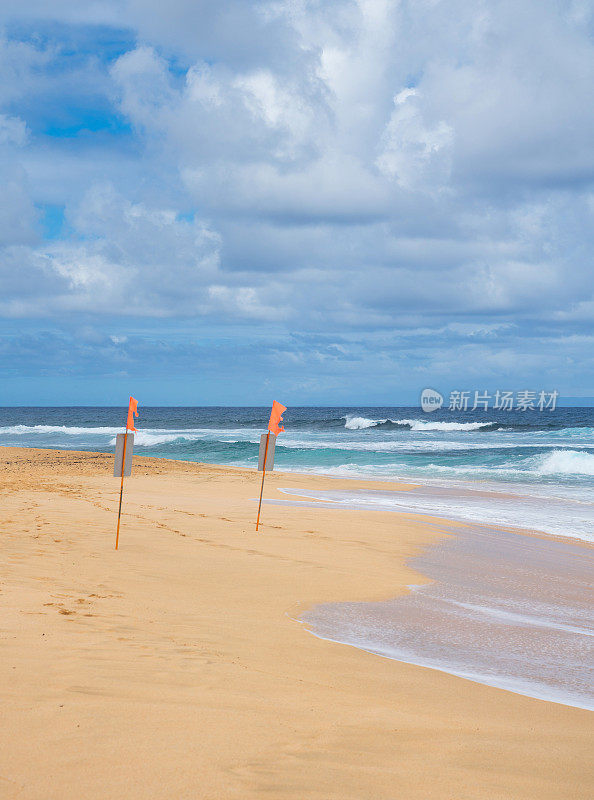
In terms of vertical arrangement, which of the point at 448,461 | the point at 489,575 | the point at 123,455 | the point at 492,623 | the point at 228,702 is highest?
the point at 123,455

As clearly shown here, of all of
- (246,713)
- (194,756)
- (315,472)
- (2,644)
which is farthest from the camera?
(315,472)

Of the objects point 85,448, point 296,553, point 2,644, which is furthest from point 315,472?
point 2,644

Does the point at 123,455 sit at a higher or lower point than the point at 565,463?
higher

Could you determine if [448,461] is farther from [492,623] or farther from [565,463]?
[492,623]

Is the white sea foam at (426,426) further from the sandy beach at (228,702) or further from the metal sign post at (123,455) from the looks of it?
the sandy beach at (228,702)

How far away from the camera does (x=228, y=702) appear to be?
12.5 ft

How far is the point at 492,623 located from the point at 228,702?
12.7ft

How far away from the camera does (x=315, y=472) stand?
89.2ft

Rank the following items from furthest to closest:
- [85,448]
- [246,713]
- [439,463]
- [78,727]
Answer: [85,448] → [439,463] → [246,713] → [78,727]

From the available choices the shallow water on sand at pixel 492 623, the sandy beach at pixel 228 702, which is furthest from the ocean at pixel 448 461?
the sandy beach at pixel 228 702

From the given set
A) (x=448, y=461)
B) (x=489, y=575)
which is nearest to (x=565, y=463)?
(x=448, y=461)

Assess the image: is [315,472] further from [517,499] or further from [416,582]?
[416,582]

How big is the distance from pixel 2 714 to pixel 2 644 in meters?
1.27

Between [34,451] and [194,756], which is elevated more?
[194,756]
